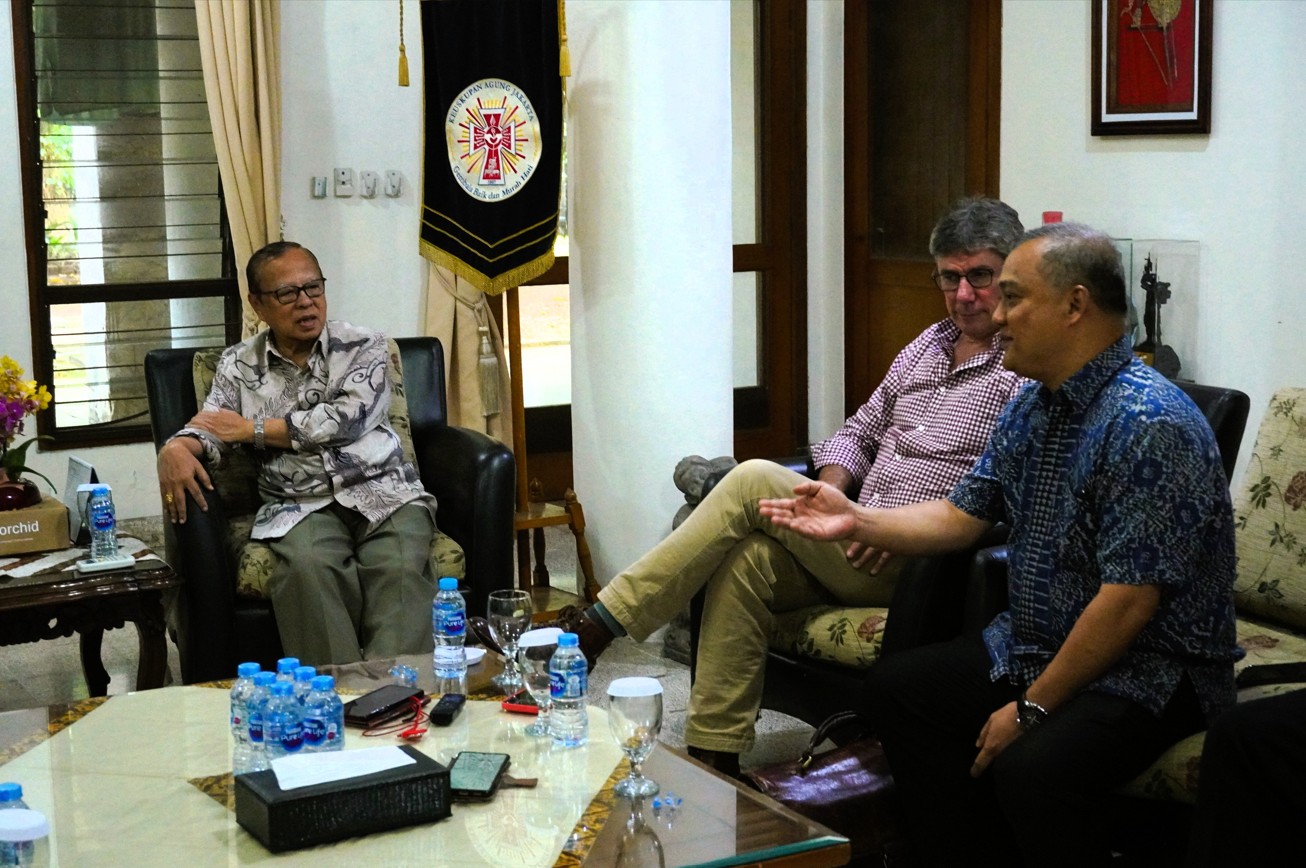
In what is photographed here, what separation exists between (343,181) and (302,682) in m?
3.40

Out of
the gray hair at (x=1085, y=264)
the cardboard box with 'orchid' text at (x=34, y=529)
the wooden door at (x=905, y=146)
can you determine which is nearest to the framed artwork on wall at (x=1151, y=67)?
the wooden door at (x=905, y=146)

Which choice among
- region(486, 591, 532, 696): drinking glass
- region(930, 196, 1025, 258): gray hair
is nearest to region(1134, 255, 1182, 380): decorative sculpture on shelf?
region(930, 196, 1025, 258): gray hair

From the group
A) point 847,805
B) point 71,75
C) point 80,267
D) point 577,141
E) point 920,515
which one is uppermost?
point 71,75

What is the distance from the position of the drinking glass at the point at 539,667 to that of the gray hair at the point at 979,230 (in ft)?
3.85

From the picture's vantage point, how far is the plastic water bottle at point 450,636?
2.56m

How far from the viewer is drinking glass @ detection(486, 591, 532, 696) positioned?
2500 mm

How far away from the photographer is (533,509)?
4414 millimetres

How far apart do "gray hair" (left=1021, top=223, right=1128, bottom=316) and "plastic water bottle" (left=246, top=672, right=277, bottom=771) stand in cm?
135

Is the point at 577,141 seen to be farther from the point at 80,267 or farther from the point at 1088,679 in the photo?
the point at 1088,679

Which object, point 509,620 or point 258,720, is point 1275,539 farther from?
point 258,720

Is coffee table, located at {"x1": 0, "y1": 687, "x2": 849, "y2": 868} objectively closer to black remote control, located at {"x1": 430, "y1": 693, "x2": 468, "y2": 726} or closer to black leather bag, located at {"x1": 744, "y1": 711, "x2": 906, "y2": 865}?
black remote control, located at {"x1": 430, "y1": 693, "x2": 468, "y2": 726}

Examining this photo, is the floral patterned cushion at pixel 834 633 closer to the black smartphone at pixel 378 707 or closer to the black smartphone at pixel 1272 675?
the black smartphone at pixel 1272 675

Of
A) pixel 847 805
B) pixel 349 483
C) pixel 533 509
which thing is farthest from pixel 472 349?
pixel 847 805

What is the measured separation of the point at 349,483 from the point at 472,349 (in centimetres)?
173
